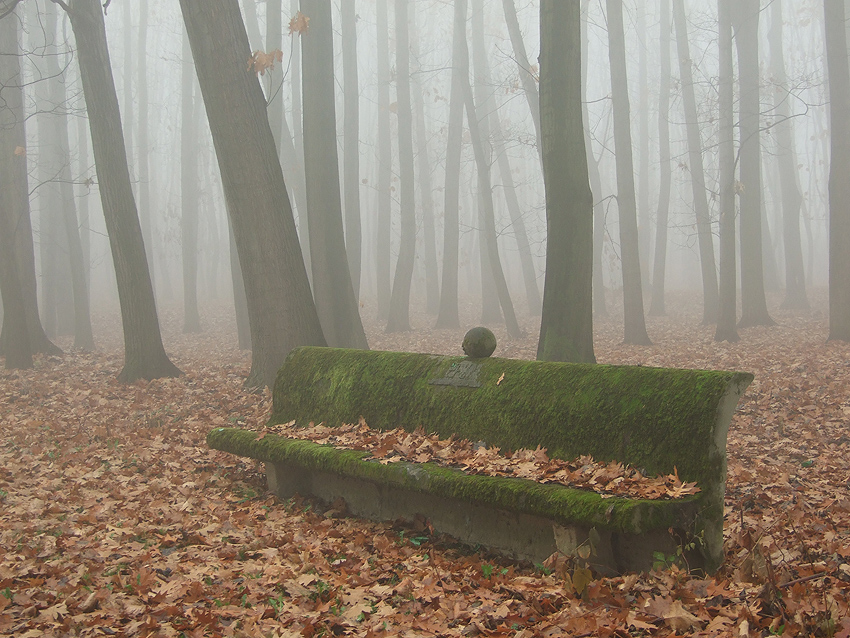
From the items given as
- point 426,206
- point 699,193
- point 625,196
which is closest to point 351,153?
point 625,196

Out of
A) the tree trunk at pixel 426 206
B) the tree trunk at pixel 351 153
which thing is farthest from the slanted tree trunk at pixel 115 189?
the tree trunk at pixel 426 206

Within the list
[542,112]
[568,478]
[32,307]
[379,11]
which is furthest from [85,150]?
[568,478]

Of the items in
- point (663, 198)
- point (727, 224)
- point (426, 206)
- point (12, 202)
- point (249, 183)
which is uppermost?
point (426, 206)

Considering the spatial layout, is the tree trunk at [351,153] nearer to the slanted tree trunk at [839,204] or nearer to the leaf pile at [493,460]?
the slanted tree trunk at [839,204]

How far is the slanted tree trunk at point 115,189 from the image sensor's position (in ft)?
36.4

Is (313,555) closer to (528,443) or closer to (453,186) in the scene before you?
(528,443)

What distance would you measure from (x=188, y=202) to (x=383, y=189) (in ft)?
24.1

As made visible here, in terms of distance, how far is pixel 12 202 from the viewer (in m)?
13.1

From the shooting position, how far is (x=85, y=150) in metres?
30.9

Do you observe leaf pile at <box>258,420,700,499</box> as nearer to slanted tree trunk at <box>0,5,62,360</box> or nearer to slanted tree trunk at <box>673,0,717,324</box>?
slanted tree trunk at <box>0,5,62,360</box>

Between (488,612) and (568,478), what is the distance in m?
0.98

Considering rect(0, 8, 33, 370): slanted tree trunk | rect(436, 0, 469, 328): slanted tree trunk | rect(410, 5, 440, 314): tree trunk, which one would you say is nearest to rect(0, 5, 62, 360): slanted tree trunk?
rect(0, 8, 33, 370): slanted tree trunk

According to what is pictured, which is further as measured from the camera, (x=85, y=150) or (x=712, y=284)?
(x=85, y=150)

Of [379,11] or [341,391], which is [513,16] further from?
[341,391]
